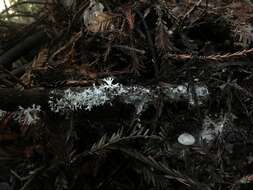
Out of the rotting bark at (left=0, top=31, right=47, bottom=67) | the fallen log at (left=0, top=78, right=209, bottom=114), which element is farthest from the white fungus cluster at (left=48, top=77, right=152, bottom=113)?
the rotting bark at (left=0, top=31, right=47, bottom=67)

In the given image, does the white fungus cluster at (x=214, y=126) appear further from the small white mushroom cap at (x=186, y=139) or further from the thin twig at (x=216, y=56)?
the thin twig at (x=216, y=56)

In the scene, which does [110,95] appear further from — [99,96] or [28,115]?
[28,115]

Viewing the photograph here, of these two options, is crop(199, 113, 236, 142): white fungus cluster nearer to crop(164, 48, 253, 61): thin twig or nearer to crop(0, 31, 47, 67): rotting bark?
crop(164, 48, 253, 61): thin twig

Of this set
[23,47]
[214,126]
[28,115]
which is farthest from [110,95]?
[23,47]

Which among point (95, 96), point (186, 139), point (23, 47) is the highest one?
point (23, 47)

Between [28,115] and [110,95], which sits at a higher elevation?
[110,95]

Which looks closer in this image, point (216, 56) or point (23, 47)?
point (216, 56)
